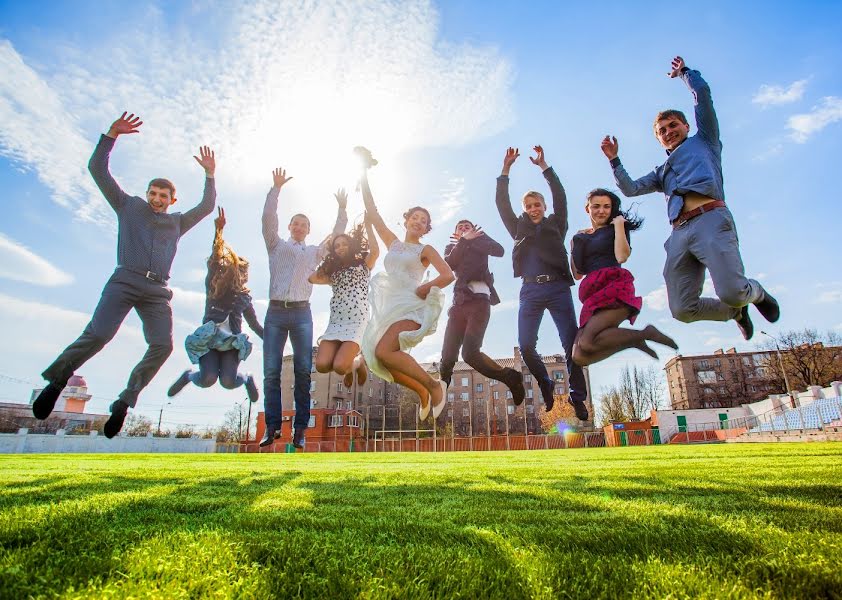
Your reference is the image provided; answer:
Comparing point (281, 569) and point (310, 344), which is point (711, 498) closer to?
point (281, 569)

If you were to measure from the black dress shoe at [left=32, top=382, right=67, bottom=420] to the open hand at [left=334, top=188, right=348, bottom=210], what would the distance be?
4153 millimetres

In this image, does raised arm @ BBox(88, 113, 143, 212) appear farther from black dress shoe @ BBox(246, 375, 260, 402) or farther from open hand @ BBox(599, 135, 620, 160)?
open hand @ BBox(599, 135, 620, 160)

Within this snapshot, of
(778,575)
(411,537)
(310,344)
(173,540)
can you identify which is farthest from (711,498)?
(310,344)

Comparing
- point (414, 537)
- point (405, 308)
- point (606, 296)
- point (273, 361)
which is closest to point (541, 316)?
point (606, 296)

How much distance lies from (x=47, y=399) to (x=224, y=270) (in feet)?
9.99

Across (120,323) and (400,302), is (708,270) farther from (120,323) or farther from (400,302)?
(120,323)

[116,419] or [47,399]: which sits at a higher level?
[47,399]

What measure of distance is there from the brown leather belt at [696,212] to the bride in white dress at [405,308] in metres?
2.32

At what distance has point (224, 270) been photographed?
7.88 metres

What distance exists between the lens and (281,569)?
1.75m

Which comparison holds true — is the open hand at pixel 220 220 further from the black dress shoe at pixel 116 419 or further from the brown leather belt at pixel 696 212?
the brown leather belt at pixel 696 212

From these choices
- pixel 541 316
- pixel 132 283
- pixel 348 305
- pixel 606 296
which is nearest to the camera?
pixel 606 296

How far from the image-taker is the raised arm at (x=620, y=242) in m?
5.22

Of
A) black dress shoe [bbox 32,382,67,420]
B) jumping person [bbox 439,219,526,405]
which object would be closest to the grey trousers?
jumping person [bbox 439,219,526,405]
